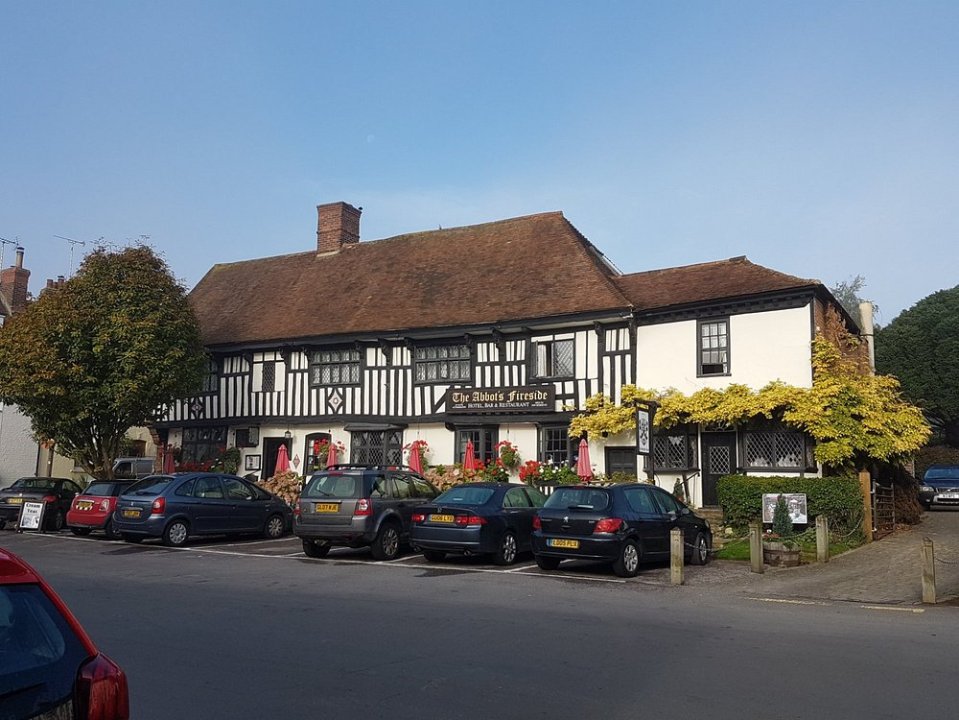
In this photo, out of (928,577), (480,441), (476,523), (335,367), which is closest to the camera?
(928,577)

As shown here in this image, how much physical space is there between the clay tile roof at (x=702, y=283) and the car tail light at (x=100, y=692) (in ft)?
61.9

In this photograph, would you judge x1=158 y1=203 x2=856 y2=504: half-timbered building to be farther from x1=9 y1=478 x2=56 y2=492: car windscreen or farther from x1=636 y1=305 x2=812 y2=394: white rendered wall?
x1=9 y1=478 x2=56 y2=492: car windscreen

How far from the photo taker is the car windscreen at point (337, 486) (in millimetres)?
15180

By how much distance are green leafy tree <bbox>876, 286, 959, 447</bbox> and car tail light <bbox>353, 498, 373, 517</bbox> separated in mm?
36114

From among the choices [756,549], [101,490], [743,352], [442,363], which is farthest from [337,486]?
[743,352]

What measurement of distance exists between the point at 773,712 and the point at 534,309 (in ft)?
59.2

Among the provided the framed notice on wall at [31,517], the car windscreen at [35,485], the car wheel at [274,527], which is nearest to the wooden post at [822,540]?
the car wheel at [274,527]

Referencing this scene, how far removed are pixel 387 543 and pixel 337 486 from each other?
4.54ft

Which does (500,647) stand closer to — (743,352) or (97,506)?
(97,506)

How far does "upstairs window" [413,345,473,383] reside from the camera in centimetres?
2472

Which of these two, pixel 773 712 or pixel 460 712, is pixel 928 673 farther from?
pixel 460 712

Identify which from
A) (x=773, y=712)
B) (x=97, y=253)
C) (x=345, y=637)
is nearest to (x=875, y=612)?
(x=773, y=712)

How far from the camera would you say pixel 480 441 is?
24031mm

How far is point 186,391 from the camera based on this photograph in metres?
24.3
